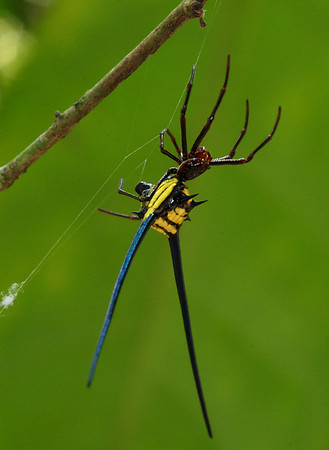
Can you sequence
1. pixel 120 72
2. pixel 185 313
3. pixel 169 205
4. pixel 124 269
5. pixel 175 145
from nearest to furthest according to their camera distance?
pixel 120 72 < pixel 124 269 < pixel 185 313 < pixel 169 205 < pixel 175 145

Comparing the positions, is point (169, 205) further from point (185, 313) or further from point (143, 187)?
point (185, 313)

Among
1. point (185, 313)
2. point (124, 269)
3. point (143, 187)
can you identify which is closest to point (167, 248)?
point (143, 187)

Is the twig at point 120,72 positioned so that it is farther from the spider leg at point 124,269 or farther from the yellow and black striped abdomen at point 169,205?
the yellow and black striped abdomen at point 169,205

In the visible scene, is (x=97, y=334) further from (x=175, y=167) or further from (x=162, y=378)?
(x=175, y=167)

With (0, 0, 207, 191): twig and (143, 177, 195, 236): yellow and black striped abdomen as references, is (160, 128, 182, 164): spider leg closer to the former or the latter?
(143, 177, 195, 236): yellow and black striped abdomen

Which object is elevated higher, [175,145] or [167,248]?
[175,145]

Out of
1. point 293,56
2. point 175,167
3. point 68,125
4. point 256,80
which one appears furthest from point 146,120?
point 68,125
